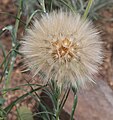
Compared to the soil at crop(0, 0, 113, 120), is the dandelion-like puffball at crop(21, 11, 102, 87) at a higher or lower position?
higher

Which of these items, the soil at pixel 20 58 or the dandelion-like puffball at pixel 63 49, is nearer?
the dandelion-like puffball at pixel 63 49

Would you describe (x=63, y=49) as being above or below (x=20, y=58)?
above

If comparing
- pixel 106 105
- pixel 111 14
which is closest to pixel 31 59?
pixel 106 105

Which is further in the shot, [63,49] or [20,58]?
[20,58]

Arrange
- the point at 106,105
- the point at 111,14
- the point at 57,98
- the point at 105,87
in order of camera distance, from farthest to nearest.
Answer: the point at 111,14
the point at 105,87
the point at 106,105
the point at 57,98

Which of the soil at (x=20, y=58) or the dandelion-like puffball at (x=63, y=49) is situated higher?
the dandelion-like puffball at (x=63, y=49)

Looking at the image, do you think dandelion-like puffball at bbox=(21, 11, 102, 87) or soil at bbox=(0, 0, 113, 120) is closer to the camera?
dandelion-like puffball at bbox=(21, 11, 102, 87)

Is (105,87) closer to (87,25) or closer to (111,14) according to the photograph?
(111,14)

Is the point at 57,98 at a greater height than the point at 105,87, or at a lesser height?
greater
